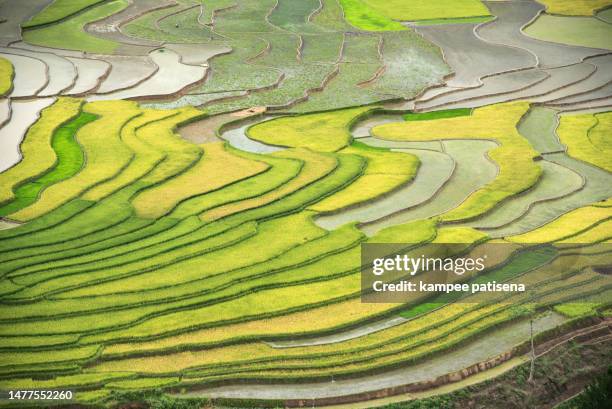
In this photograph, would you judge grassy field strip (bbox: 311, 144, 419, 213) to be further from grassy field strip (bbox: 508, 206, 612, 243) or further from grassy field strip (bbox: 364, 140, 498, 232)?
grassy field strip (bbox: 508, 206, 612, 243)

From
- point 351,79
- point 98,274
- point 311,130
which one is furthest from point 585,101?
point 98,274

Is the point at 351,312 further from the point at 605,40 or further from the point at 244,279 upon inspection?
the point at 605,40

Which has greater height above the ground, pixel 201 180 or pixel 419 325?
pixel 201 180

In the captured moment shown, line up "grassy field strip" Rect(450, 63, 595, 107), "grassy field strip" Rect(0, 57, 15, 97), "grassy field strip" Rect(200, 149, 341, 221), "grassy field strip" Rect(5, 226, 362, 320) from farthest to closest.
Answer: "grassy field strip" Rect(450, 63, 595, 107) < "grassy field strip" Rect(0, 57, 15, 97) < "grassy field strip" Rect(200, 149, 341, 221) < "grassy field strip" Rect(5, 226, 362, 320)

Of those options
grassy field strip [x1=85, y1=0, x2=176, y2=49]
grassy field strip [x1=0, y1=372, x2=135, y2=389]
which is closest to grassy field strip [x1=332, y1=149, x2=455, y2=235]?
grassy field strip [x1=0, y1=372, x2=135, y2=389]

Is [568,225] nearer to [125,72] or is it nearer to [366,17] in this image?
[125,72]

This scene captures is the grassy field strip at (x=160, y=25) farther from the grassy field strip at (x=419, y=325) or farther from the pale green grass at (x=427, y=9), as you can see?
the grassy field strip at (x=419, y=325)

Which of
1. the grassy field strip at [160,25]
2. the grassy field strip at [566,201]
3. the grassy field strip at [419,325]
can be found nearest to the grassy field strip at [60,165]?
the grassy field strip at [419,325]
